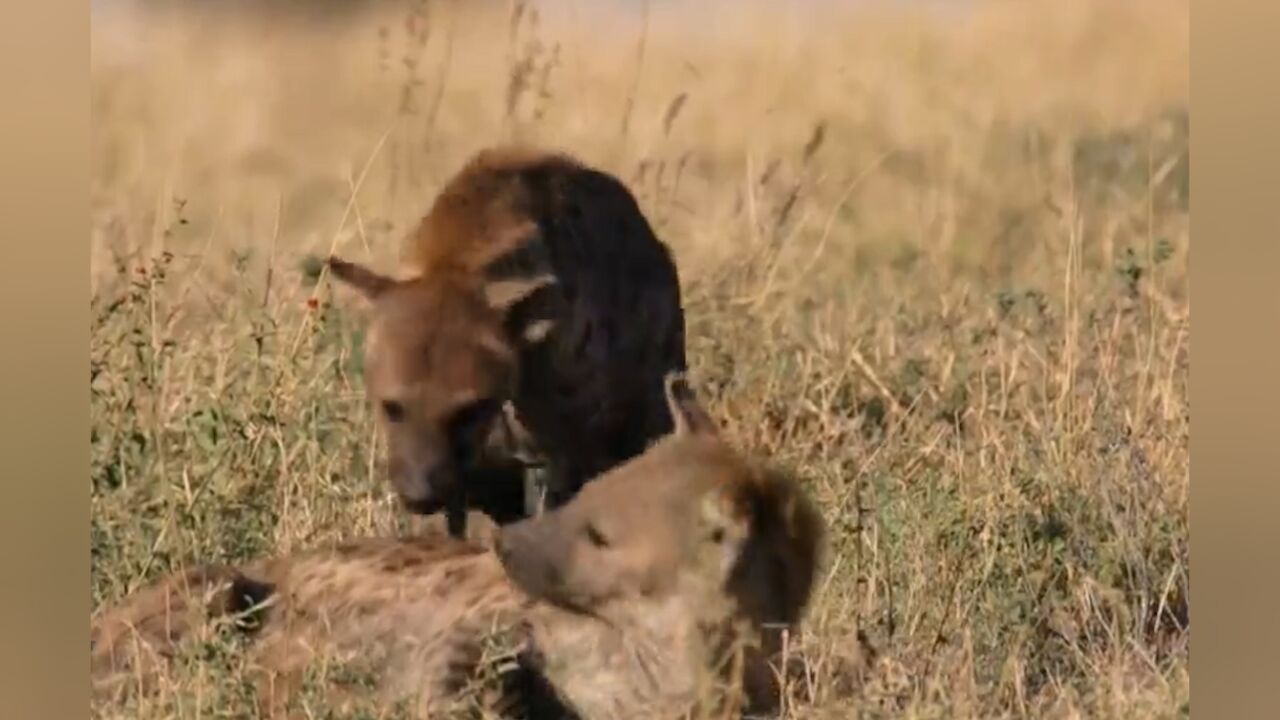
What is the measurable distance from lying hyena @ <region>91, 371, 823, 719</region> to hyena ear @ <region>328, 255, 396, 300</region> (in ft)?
2.48

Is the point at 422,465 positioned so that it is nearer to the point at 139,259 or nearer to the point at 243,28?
the point at 139,259

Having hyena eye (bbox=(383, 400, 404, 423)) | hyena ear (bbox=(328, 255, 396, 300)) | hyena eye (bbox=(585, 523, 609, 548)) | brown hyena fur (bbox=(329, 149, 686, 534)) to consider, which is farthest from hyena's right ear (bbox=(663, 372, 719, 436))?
hyena ear (bbox=(328, 255, 396, 300))

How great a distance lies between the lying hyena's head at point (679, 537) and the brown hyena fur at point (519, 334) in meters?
0.47

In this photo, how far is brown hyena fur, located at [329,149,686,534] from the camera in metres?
5.35

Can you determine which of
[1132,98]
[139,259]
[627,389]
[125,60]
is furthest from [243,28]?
[627,389]

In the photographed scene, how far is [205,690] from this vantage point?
4.70 m

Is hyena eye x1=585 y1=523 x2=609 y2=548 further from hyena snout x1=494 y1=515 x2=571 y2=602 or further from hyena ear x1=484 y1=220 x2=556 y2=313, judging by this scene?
hyena ear x1=484 y1=220 x2=556 y2=313

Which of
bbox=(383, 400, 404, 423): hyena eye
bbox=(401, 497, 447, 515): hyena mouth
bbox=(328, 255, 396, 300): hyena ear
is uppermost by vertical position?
bbox=(328, 255, 396, 300): hyena ear

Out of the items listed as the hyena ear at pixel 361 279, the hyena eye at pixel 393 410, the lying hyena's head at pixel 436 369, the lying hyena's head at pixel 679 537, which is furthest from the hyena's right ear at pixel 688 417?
the hyena ear at pixel 361 279

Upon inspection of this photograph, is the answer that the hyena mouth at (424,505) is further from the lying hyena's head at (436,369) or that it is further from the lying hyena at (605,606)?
the lying hyena at (605,606)

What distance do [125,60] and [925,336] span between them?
3195 mm

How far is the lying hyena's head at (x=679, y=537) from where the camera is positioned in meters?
4.55
